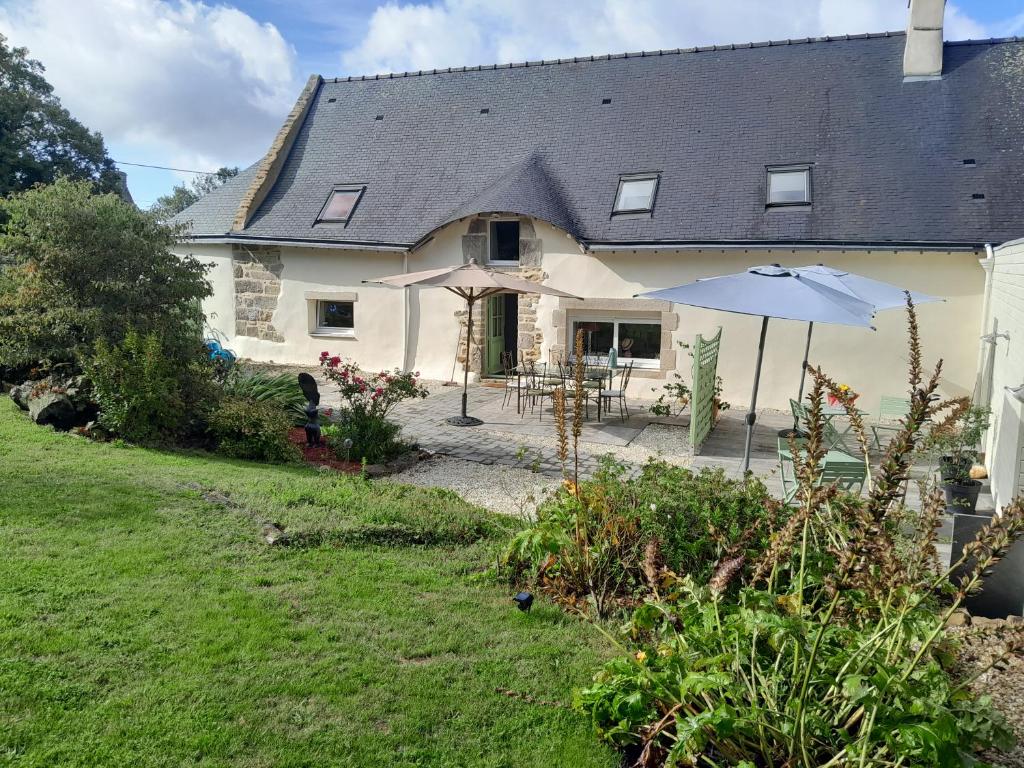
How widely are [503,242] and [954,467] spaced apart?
29.5 ft

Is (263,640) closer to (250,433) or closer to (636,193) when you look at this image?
(250,433)

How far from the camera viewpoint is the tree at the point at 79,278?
834 centimetres

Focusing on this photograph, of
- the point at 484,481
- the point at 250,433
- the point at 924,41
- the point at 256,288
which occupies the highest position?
the point at 924,41

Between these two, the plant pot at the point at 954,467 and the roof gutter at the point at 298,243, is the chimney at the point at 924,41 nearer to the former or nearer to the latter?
the plant pot at the point at 954,467

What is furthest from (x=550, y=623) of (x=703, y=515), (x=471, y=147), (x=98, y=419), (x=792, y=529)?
(x=471, y=147)

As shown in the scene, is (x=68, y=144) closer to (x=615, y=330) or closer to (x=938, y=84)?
(x=615, y=330)

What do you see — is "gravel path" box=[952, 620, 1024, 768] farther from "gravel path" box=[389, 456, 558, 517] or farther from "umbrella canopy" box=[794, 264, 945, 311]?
"umbrella canopy" box=[794, 264, 945, 311]

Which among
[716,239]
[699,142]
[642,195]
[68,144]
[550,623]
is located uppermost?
[68,144]

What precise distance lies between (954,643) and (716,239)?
9617 millimetres

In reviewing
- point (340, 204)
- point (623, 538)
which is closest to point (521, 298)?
point (340, 204)

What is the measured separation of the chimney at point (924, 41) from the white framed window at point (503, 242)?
300 inches

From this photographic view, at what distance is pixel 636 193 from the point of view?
13.2 metres

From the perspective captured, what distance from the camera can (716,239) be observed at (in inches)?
470

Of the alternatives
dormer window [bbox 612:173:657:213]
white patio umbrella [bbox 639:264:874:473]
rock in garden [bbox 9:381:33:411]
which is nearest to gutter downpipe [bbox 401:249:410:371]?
dormer window [bbox 612:173:657:213]
